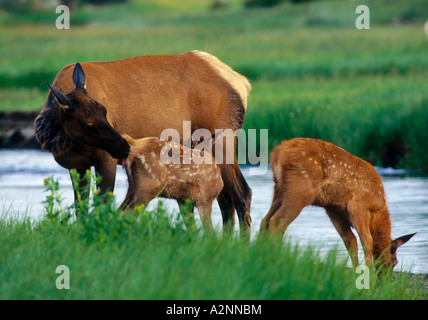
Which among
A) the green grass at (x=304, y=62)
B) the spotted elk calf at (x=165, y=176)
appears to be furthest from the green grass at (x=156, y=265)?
the green grass at (x=304, y=62)

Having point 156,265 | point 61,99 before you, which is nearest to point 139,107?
point 61,99

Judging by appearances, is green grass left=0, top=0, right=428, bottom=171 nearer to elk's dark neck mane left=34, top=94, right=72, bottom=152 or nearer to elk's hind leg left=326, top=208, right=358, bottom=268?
elk's hind leg left=326, top=208, right=358, bottom=268

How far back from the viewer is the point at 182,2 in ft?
290

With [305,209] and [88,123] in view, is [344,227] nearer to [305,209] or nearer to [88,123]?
[88,123]

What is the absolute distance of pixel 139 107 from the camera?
855 centimetres

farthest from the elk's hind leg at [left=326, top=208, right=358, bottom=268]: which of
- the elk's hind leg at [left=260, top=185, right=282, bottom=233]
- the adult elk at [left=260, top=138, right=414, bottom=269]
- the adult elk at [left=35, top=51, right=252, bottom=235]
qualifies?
the adult elk at [left=35, top=51, right=252, bottom=235]

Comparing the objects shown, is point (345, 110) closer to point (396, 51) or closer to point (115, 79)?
point (115, 79)

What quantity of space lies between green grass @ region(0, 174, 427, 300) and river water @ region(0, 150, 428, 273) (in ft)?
1.51

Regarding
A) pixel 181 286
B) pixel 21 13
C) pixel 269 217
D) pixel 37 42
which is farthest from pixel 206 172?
pixel 21 13

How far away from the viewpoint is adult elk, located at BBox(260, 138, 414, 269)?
748 cm

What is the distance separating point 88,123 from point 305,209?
4378 mm

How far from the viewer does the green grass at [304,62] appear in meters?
14.7

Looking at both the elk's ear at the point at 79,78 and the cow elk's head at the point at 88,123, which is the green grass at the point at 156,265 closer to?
the cow elk's head at the point at 88,123

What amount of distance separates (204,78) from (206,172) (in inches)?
64.1
